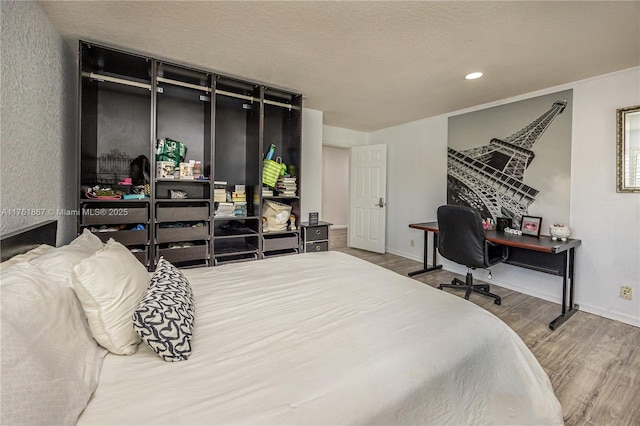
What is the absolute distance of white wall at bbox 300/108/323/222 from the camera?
4027 mm

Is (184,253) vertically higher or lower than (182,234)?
lower

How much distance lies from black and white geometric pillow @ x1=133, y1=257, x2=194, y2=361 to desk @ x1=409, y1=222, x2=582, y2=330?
9.74 feet

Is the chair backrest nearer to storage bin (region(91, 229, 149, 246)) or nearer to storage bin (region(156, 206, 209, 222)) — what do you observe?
storage bin (region(156, 206, 209, 222))

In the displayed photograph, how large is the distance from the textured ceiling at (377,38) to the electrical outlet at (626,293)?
2.08 meters

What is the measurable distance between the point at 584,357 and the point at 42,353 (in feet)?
10.2

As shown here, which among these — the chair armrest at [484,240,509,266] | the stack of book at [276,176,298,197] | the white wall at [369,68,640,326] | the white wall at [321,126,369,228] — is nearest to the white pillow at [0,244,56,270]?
the stack of book at [276,176,298,197]

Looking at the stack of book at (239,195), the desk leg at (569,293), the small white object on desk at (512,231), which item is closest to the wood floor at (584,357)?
the desk leg at (569,293)

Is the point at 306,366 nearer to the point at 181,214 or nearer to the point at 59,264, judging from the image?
the point at 59,264

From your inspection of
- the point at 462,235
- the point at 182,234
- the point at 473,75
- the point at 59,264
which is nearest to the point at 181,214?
the point at 182,234

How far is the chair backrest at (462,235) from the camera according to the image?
2980mm

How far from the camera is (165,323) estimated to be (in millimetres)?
985

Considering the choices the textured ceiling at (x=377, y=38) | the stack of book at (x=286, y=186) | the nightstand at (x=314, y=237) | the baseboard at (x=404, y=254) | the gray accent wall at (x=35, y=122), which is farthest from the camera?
the baseboard at (x=404, y=254)

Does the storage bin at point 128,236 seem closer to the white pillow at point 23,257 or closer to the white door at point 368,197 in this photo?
the white pillow at point 23,257

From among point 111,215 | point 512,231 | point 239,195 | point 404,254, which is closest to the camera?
point 111,215
